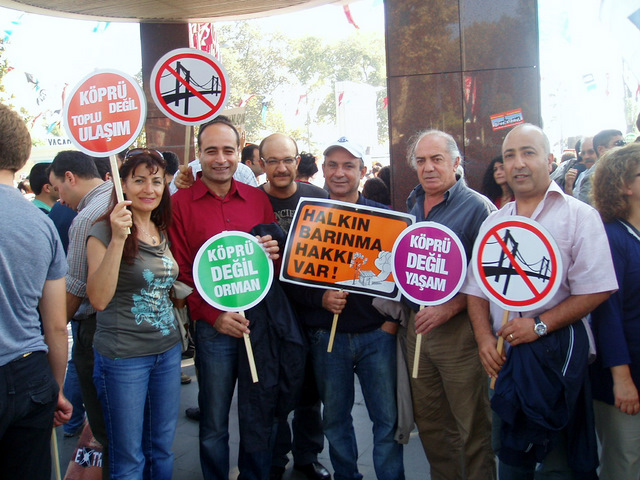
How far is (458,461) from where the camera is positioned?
10.1ft

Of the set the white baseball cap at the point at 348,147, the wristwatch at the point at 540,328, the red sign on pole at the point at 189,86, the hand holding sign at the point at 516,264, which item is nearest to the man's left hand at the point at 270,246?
the white baseball cap at the point at 348,147

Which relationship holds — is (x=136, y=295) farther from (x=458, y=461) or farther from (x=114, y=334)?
(x=458, y=461)

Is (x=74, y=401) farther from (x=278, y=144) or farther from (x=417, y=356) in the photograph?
(x=417, y=356)

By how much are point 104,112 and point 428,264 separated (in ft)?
6.16

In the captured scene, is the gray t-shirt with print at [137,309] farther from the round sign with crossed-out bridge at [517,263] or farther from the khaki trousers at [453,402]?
the round sign with crossed-out bridge at [517,263]

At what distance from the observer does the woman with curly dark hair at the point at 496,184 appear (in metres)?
4.65

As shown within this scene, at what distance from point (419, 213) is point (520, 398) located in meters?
1.14

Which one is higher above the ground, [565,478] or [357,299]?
[357,299]

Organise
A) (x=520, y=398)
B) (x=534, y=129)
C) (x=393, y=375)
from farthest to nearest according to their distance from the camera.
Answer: (x=393, y=375) → (x=534, y=129) → (x=520, y=398)

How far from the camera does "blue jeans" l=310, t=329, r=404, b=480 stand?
3.07 meters

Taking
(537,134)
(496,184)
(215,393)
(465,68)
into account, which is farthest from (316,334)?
(465,68)

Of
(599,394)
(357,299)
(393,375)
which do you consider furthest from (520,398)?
(357,299)

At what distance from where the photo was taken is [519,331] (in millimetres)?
2512

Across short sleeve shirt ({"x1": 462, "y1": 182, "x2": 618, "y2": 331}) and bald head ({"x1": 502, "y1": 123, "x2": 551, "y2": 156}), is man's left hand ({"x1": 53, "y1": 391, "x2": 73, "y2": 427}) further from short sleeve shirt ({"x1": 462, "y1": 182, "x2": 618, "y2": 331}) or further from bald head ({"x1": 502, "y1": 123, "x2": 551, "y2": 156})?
bald head ({"x1": 502, "y1": 123, "x2": 551, "y2": 156})
